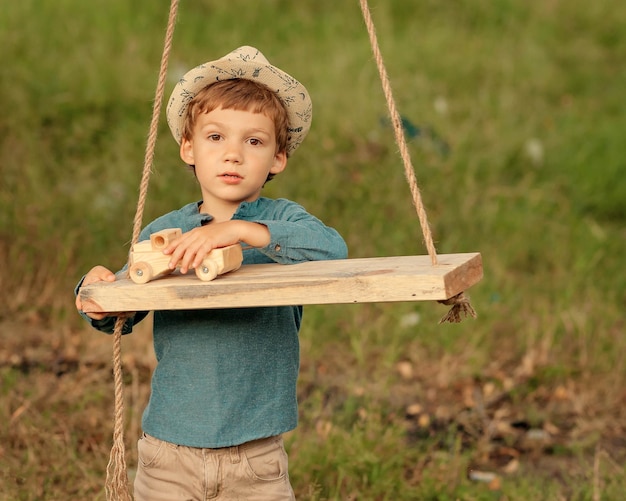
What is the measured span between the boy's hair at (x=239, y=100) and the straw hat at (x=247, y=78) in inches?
0.6

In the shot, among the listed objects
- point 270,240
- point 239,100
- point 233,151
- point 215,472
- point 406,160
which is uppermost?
point 239,100

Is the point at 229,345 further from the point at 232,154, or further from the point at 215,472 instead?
the point at 232,154

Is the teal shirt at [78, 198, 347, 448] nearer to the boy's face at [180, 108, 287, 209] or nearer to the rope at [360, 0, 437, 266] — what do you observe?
the boy's face at [180, 108, 287, 209]

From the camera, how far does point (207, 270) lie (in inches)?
95.3

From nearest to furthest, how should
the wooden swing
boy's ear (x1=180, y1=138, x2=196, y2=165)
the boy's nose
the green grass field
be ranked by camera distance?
the wooden swing → the boy's nose → boy's ear (x1=180, y1=138, x2=196, y2=165) → the green grass field

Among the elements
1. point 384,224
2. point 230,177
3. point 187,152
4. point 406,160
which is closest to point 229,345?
point 230,177

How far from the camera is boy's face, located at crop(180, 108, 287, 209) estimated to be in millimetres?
2713

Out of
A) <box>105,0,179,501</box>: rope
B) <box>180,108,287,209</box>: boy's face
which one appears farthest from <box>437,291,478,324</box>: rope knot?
<box>105,0,179,501</box>: rope

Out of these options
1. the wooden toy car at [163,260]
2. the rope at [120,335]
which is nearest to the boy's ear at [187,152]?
the rope at [120,335]

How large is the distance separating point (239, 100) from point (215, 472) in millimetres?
1007

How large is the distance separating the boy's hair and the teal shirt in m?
0.26

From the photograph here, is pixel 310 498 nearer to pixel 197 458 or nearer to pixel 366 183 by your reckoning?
pixel 197 458

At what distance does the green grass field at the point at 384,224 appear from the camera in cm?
415

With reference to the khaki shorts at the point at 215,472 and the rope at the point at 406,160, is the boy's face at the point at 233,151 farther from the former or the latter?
the khaki shorts at the point at 215,472
